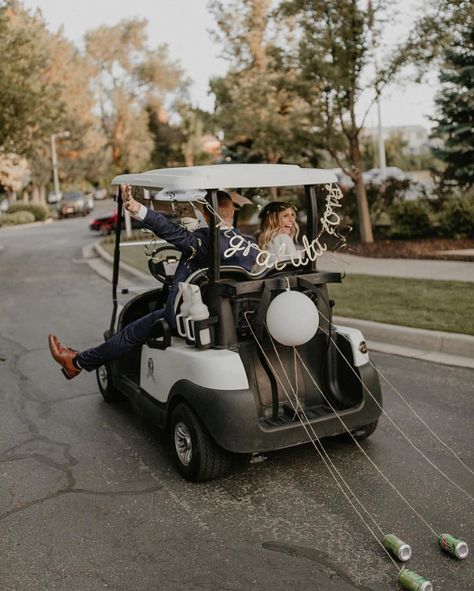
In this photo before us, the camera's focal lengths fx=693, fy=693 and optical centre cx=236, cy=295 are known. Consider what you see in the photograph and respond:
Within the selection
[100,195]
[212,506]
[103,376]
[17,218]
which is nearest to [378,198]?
[103,376]

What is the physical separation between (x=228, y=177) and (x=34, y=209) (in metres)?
39.7

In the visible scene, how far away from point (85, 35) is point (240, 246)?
2466 inches

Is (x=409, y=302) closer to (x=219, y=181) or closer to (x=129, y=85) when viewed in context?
(x=219, y=181)

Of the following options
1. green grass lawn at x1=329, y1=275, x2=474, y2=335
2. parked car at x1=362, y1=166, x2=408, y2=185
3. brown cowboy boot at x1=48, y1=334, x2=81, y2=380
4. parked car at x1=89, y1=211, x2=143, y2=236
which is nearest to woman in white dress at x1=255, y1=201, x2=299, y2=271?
brown cowboy boot at x1=48, y1=334, x2=81, y2=380

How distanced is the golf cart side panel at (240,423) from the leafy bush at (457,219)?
38.1ft

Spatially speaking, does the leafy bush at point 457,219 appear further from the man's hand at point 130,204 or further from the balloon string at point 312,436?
the man's hand at point 130,204

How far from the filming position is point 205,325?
4203mm

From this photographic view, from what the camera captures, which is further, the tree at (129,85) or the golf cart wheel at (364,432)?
the tree at (129,85)

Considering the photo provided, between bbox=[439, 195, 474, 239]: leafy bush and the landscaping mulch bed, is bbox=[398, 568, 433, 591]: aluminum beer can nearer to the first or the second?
the landscaping mulch bed

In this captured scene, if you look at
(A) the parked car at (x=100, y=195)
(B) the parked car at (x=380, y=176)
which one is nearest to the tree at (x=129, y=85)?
(A) the parked car at (x=100, y=195)

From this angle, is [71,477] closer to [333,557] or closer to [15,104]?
[333,557]

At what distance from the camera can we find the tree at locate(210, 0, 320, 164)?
1745 cm

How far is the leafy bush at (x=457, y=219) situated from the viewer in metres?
14.8

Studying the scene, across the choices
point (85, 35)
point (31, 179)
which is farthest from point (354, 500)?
point (85, 35)
